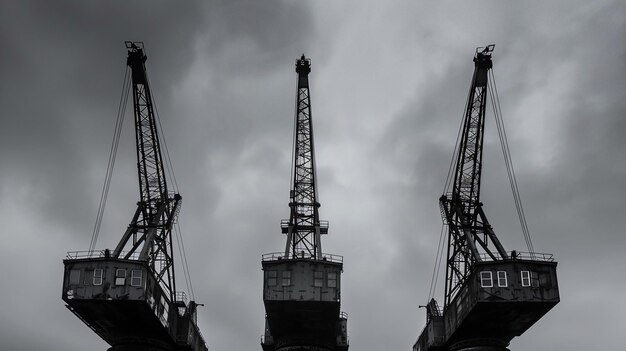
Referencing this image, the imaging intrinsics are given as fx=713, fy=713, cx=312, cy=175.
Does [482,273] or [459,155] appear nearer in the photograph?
[482,273]

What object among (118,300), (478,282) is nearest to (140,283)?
(118,300)

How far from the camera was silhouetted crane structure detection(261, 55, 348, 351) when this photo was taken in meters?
58.0

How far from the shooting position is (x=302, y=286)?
57.9 metres

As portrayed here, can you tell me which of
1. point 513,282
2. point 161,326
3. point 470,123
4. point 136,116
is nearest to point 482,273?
point 513,282

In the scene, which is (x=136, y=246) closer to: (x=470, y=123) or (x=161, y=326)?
(x=161, y=326)

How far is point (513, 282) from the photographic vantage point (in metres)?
55.6

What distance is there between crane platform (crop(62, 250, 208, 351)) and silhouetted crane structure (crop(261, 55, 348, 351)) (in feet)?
30.7

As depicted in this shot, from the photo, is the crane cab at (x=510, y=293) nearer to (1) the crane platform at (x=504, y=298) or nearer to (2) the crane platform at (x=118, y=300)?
→ (1) the crane platform at (x=504, y=298)

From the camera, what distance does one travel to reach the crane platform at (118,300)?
180ft

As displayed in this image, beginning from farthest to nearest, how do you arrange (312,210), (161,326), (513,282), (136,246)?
(312,210)
(136,246)
(161,326)
(513,282)

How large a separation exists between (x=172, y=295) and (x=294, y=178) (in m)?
17.3

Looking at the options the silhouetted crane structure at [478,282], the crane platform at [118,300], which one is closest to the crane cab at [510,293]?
the silhouetted crane structure at [478,282]

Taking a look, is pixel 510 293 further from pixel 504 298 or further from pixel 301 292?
pixel 301 292

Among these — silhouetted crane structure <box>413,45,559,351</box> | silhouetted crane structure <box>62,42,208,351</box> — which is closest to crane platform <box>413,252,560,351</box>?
silhouetted crane structure <box>413,45,559,351</box>
